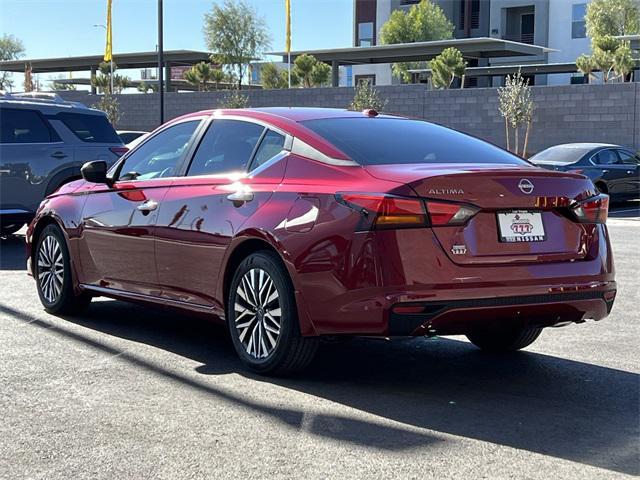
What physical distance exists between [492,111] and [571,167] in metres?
17.8

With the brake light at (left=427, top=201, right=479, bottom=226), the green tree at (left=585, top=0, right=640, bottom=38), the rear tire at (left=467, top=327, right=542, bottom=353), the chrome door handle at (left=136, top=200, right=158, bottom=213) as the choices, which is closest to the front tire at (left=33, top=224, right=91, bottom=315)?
the chrome door handle at (left=136, top=200, right=158, bottom=213)

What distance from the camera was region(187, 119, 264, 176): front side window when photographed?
20.5ft

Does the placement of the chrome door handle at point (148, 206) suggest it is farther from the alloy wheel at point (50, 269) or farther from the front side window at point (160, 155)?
the alloy wheel at point (50, 269)

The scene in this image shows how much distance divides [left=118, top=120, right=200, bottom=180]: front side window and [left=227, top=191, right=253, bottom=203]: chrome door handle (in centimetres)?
89

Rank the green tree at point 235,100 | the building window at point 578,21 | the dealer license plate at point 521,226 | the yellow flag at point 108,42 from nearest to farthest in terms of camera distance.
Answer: the dealer license plate at point 521,226, the green tree at point 235,100, the yellow flag at point 108,42, the building window at point 578,21

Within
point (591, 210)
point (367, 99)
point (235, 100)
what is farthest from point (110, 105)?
point (591, 210)

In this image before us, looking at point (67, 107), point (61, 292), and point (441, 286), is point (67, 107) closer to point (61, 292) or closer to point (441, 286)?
point (61, 292)

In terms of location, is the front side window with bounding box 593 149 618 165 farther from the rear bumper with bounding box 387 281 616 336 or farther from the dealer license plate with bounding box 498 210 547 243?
the dealer license plate with bounding box 498 210 547 243

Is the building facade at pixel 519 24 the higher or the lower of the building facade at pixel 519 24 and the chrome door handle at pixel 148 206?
the higher

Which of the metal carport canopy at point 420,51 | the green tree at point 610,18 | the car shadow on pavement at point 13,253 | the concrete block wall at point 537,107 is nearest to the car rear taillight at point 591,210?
the car shadow on pavement at point 13,253

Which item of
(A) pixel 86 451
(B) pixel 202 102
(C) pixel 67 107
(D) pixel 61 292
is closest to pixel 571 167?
(C) pixel 67 107

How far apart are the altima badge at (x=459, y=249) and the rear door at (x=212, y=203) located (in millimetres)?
1204

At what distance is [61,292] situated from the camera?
7789 millimetres

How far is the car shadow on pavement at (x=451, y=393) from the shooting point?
15.1 ft
